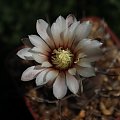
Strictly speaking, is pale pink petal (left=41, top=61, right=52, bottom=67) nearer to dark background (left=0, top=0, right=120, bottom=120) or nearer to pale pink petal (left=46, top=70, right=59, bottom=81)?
pale pink petal (left=46, top=70, right=59, bottom=81)

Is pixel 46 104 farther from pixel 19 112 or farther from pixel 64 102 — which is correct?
pixel 19 112

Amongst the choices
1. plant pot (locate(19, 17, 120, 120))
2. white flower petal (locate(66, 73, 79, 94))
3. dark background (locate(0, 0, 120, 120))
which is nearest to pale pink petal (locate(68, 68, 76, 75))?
white flower petal (locate(66, 73, 79, 94))

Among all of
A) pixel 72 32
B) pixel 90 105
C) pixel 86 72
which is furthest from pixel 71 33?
pixel 90 105

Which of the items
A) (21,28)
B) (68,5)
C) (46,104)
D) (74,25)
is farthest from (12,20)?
(74,25)

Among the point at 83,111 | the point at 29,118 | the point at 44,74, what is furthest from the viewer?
the point at 29,118

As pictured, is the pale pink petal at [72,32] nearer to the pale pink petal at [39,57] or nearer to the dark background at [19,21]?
the pale pink petal at [39,57]
